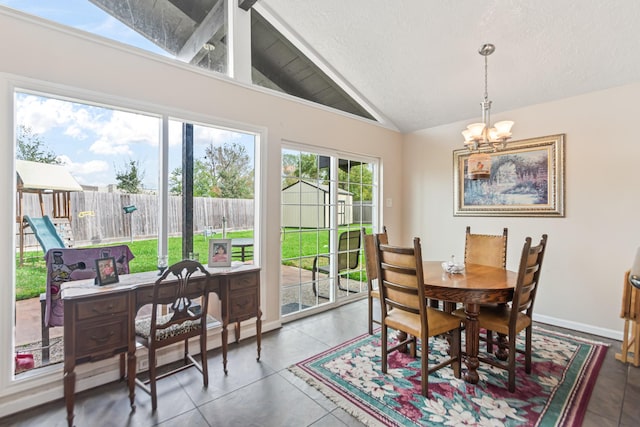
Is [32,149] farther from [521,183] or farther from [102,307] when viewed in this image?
[521,183]

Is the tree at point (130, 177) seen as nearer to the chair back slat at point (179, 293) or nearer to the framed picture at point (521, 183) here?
the chair back slat at point (179, 293)

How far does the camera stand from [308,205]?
3.69 metres

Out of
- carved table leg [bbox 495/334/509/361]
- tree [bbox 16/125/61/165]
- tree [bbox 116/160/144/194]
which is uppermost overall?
tree [bbox 16/125/61/165]

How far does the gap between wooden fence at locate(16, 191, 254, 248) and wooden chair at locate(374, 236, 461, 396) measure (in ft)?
5.56

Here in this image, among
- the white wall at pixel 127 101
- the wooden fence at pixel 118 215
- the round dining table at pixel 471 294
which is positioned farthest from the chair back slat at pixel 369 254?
the wooden fence at pixel 118 215

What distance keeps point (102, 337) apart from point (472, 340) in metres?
2.57

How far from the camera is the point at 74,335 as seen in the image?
179 centimetres

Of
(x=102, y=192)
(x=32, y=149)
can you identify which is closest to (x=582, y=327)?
(x=102, y=192)

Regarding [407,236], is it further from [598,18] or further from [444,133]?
[598,18]

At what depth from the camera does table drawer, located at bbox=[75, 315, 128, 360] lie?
1823 mm

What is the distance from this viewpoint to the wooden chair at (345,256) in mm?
3863

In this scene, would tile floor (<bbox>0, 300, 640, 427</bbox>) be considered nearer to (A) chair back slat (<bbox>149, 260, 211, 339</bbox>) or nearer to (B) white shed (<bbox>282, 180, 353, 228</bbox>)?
(A) chair back slat (<bbox>149, 260, 211, 339</bbox>)

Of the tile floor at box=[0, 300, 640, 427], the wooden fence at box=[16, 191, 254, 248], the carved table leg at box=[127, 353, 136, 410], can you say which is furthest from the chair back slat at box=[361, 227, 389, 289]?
the carved table leg at box=[127, 353, 136, 410]

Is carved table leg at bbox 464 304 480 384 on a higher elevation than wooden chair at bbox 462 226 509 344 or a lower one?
lower
